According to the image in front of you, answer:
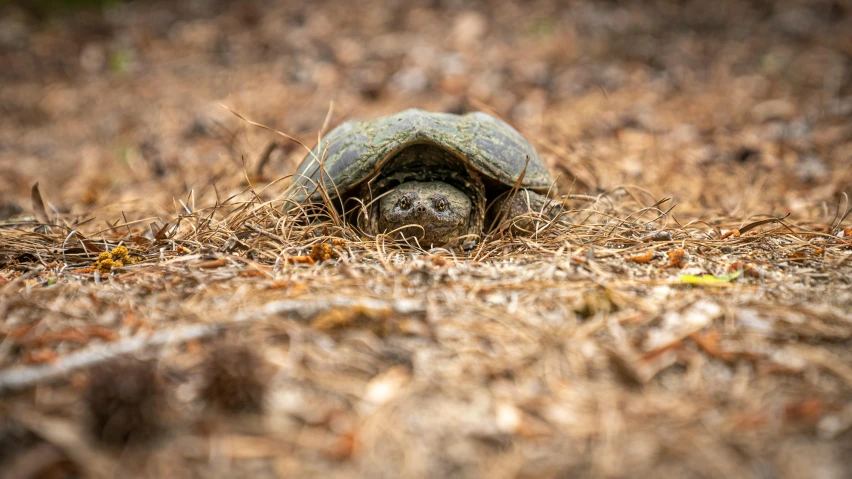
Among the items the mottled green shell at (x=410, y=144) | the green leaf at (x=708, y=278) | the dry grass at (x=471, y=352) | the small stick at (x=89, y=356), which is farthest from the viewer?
the mottled green shell at (x=410, y=144)

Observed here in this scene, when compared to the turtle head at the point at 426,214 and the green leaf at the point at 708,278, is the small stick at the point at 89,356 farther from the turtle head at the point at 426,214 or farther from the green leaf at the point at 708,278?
the green leaf at the point at 708,278

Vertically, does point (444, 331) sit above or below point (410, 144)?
below

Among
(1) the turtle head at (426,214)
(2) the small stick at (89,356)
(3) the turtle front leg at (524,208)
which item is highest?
(2) the small stick at (89,356)

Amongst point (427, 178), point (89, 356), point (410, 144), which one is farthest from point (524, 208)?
point (89, 356)

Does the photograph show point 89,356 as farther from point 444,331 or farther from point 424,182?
point 424,182

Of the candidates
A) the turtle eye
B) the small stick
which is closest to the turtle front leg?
the turtle eye

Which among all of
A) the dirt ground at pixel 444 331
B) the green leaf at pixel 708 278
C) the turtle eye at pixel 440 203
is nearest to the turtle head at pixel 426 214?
the turtle eye at pixel 440 203

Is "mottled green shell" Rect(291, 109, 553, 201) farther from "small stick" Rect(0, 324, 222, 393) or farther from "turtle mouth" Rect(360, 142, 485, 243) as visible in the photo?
"small stick" Rect(0, 324, 222, 393)
